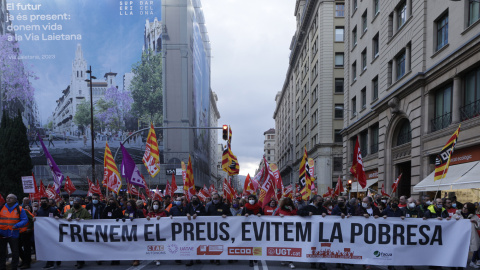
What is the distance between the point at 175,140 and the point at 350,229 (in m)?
40.4

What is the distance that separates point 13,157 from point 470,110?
30.7 m

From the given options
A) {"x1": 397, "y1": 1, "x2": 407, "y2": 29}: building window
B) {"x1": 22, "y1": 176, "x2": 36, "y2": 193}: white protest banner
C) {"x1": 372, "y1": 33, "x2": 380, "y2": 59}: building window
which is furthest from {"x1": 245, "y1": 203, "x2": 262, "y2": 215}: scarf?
{"x1": 372, "y1": 33, "x2": 380, "y2": 59}: building window

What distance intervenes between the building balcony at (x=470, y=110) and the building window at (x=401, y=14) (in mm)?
8236

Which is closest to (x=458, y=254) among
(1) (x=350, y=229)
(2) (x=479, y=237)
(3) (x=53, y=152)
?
(2) (x=479, y=237)

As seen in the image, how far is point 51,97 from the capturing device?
174 ft

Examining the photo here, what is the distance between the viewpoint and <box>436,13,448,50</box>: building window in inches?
727

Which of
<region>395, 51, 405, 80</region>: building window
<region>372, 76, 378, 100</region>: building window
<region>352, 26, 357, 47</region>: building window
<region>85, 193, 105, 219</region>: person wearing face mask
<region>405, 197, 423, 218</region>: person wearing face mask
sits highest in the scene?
<region>352, 26, 357, 47</region>: building window

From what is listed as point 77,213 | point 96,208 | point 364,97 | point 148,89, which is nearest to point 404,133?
point 364,97

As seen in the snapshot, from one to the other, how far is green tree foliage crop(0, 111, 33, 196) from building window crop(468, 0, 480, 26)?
29989 mm

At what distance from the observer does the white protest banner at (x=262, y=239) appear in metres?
8.80

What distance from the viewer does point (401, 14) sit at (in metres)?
23.8

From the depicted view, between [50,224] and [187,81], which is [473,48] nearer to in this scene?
[50,224]

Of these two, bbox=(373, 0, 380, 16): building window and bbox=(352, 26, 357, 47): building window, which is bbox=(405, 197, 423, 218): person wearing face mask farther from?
bbox=(352, 26, 357, 47): building window

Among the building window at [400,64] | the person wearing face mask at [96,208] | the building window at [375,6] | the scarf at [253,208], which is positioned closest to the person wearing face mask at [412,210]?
the scarf at [253,208]
